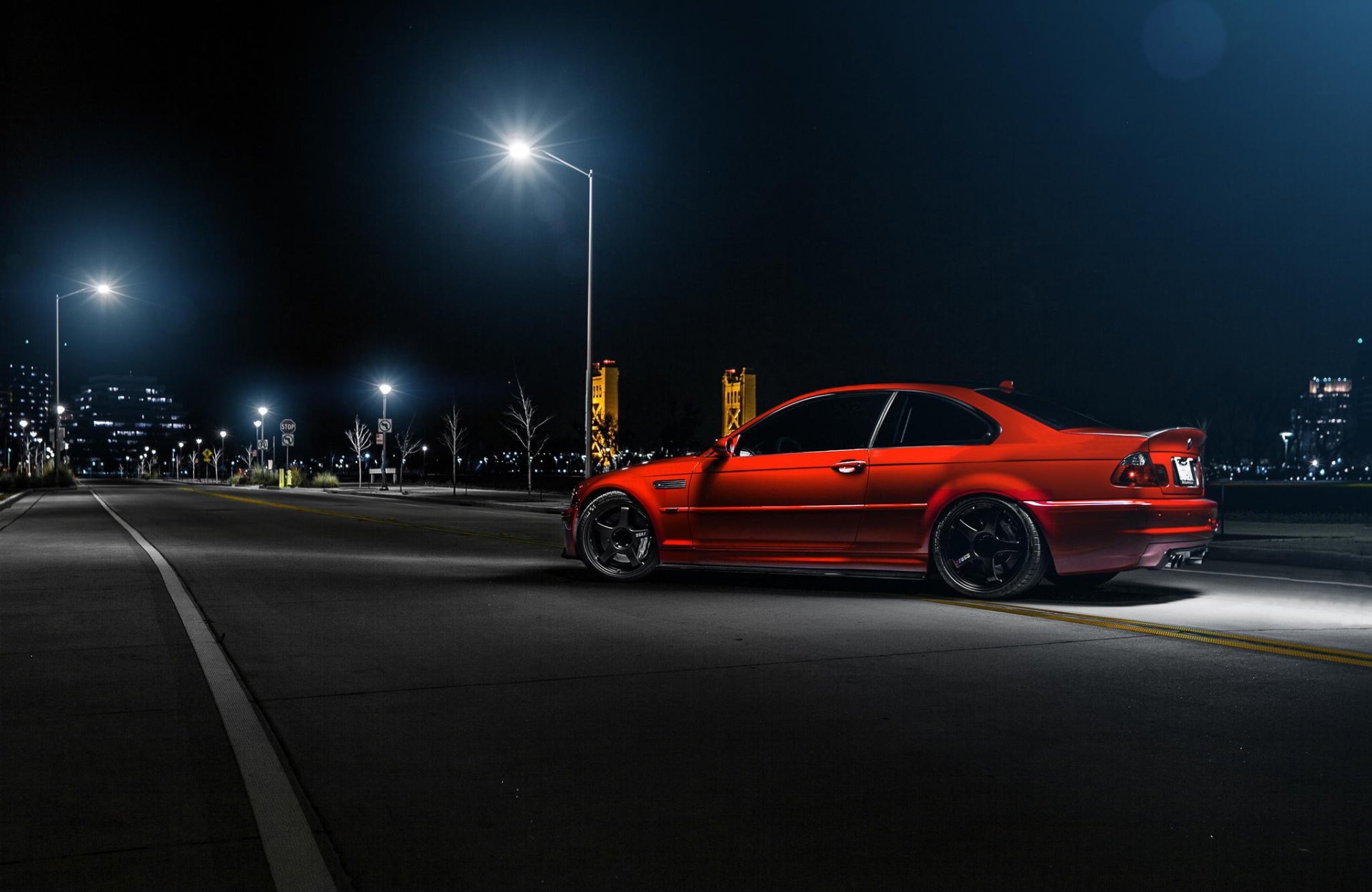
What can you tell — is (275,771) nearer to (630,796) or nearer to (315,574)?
(630,796)

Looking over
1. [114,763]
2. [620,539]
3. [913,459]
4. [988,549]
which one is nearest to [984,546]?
[988,549]

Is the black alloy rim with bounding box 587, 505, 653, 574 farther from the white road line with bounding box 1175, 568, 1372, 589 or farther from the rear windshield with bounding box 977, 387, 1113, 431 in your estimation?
the white road line with bounding box 1175, 568, 1372, 589

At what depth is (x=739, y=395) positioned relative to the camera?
76.7 meters

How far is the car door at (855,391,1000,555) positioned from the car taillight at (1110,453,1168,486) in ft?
3.17

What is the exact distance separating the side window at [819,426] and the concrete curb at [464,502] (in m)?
Result: 17.8

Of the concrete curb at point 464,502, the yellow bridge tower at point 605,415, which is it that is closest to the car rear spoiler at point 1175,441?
the concrete curb at point 464,502

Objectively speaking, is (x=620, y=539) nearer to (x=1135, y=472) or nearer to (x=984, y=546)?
(x=984, y=546)

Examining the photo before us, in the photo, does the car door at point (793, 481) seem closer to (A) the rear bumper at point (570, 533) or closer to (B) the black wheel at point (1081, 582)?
(A) the rear bumper at point (570, 533)

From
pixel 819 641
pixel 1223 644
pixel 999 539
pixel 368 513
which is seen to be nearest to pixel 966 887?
pixel 819 641

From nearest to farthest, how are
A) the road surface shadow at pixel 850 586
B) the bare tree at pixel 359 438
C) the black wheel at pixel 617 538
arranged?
the road surface shadow at pixel 850 586, the black wheel at pixel 617 538, the bare tree at pixel 359 438

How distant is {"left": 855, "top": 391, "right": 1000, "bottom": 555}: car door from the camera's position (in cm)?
937

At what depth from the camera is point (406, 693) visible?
5.91 meters

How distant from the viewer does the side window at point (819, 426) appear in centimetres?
991

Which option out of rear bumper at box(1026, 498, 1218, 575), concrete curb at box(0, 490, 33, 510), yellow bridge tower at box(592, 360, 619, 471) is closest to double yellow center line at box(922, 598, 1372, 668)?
rear bumper at box(1026, 498, 1218, 575)
